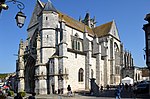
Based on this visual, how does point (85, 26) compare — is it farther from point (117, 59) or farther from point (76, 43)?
point (117, 59)

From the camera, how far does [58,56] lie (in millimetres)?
35531

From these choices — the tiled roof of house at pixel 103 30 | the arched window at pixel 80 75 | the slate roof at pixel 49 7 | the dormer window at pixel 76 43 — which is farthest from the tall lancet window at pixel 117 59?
the slate roof at pixel 49 7

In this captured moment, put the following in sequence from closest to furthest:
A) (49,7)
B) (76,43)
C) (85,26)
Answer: (49,7)
(76,43)
(85,26)

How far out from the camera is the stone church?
35406 mm

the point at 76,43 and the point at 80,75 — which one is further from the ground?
the point at 76,43

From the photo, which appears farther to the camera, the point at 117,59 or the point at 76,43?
the point at 117,59

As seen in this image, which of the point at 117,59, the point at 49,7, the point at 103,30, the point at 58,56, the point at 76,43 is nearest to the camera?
the point at 58,56

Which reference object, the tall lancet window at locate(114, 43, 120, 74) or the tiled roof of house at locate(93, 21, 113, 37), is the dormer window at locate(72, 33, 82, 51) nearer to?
the tiled roof of house at locate(93, 21, 113, 37)

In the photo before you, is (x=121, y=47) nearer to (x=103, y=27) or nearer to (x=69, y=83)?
(x=103, y=27)

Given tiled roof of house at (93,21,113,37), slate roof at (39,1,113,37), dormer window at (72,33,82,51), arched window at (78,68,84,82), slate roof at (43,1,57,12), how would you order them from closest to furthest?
slate roof at (43,1,57,12), arched window at (78,68,84,82), dormer window at (72,33,82,51), slate roof at (39,1,113,37), tiled roof of house at (93,21,113,37)

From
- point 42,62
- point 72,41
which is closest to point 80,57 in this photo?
point 72,41

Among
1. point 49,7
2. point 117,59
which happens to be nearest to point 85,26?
point 117,59

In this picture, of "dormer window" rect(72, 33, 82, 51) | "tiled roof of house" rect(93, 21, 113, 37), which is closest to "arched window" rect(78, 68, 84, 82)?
"dormer window" rect(72, 33, 82, 51)

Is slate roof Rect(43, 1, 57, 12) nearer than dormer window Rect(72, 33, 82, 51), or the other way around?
slate roof Rect(43, 1, 57, 12)
